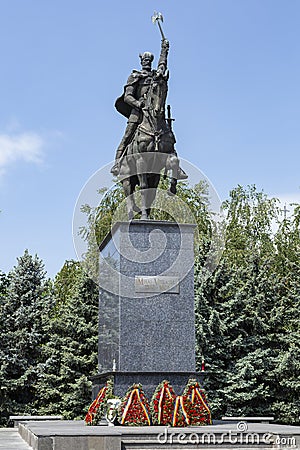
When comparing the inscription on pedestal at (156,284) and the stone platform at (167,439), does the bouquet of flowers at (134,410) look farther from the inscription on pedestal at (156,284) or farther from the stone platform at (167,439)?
the inscription on pedestal at (156,284)

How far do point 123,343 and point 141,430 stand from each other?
5.24ft

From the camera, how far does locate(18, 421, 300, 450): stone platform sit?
6895 mm

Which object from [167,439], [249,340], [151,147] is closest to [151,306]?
[167,439]

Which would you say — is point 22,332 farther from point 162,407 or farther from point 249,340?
point 162,407

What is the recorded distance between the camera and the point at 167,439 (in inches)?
287

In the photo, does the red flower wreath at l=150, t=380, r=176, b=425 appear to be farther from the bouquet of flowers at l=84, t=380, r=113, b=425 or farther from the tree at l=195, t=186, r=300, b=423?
the tree at l=195, t=186, r=300, b=423

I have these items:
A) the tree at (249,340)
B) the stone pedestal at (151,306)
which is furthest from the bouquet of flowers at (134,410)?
the tree at (249,340)

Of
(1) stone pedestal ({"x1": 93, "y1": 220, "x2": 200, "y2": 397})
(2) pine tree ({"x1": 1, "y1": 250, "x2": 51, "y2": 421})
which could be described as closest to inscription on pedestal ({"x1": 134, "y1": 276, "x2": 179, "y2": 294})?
(1) stone pedestal ({"x1": 93, "y1": 220, "x2": 200, "y2": 397})

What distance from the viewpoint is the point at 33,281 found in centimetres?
1823

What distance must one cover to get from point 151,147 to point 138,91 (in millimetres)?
987

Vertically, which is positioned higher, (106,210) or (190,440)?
(106,210)

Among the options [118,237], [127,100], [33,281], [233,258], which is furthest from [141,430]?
[233,258]

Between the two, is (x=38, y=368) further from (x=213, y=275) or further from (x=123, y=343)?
(x=123, y=343)

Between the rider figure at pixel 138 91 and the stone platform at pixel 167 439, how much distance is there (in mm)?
4058
